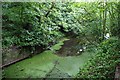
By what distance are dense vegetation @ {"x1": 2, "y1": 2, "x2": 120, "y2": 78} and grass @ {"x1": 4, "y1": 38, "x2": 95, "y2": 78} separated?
24 cm

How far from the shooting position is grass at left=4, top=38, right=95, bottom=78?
2.72 m

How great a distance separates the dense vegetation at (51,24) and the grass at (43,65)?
9.5 inches

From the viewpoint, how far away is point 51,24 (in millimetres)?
3846

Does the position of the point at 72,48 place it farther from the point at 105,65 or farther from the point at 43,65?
the point at 105,65

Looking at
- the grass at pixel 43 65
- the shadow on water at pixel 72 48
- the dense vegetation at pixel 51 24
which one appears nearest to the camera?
the grass at pixel 43 65

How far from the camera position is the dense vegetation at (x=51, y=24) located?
2.93m

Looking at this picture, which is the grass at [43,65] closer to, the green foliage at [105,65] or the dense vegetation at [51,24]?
the dense vegetation at [51,24]

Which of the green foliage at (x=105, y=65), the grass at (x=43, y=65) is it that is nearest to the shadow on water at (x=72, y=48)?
the grass at (x=43, y=65)

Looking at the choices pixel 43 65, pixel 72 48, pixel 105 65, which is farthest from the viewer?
pixel 72 48

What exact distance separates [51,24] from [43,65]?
3.59 feet

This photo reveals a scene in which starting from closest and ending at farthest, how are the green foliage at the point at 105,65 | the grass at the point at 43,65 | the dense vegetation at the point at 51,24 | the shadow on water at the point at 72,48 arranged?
the green foliage at the point at 105,65
the grass at the point at 43,65
the dense vegetation at the point at 51,24
the shadow on water at the point at 72,48

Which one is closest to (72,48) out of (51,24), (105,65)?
(51,24)

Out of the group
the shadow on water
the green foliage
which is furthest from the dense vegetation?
the shadow on water

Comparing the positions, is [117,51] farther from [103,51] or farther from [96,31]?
[96,31]
